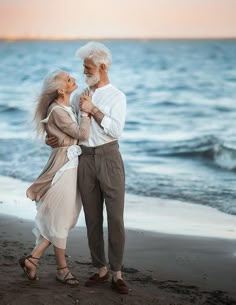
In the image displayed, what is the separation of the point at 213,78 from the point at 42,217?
3346cm

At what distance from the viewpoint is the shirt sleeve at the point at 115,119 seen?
13.5 feet

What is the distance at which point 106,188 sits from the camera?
4215mm

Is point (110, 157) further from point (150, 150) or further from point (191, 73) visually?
point (191, 73)

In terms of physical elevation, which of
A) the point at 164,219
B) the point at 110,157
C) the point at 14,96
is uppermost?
the point at 110,157

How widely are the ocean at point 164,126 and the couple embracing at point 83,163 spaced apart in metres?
0.23

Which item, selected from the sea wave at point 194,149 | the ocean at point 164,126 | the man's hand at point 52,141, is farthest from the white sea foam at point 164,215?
the sea wave at point 194,149

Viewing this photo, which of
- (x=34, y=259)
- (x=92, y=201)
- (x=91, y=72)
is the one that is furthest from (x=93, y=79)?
(x=34, y=259)

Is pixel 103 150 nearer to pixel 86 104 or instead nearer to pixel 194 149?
pixel 86 104

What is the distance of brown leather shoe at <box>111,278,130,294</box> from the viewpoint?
424 centimetres

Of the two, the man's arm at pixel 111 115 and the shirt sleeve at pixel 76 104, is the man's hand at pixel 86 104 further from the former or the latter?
the shirt sleeve at pixel 76 104

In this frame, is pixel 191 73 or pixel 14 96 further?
pixel 191 73

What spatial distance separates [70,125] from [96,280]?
0.94m

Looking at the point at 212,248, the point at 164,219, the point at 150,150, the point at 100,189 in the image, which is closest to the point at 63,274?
the point at 100,189

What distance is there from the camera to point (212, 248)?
18.4 feet
